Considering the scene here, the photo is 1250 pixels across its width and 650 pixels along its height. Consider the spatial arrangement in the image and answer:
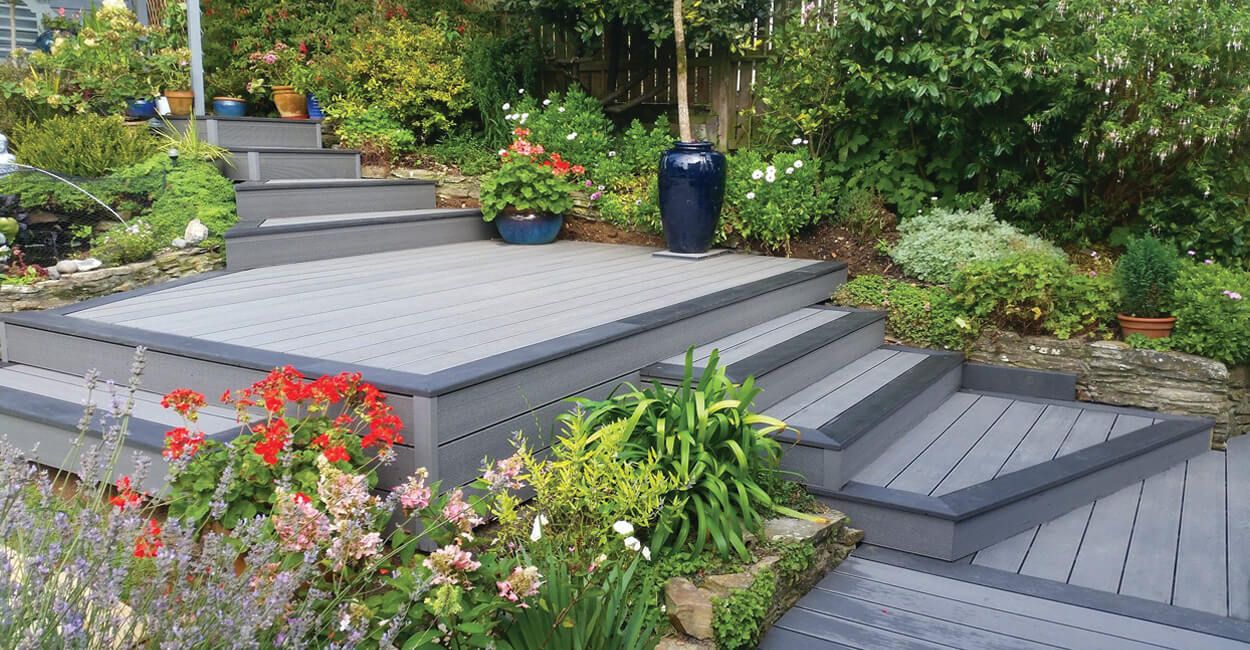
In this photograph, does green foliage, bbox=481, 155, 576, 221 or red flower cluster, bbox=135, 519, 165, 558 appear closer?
red flower cluster, bbox=135, 519, 165, 558

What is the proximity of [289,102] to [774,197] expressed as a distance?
3.63 m

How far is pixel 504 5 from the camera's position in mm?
6969

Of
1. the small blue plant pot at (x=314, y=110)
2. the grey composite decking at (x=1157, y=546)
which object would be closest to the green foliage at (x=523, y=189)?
the small blue plant pot at (x=314, y=110)

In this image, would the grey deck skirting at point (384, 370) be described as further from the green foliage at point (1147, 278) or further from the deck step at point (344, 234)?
the green foliage at point (1147, 278)

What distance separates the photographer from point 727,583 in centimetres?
258

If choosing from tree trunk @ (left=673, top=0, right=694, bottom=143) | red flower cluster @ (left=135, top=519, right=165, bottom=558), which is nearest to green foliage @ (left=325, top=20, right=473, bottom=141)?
tree trunk @ (left=673, top=0, right=694, bottom=143)

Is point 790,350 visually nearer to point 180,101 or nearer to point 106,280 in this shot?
point 106,280

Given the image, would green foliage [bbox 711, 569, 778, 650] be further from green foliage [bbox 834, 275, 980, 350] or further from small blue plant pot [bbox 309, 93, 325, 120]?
small blue plant pot [bbox 309, 93, 325, 120]

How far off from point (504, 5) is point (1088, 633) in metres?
5.75

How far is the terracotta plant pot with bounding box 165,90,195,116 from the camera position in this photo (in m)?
6.25

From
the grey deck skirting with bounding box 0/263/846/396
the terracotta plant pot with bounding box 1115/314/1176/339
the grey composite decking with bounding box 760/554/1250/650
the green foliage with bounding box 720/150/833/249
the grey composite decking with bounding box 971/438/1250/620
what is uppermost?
the green foliage with bounding box 720/150/833/249

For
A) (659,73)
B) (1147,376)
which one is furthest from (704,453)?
(659,73)

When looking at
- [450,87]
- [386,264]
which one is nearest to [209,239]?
[386,264]

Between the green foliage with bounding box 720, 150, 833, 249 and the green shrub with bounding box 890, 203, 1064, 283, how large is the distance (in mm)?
576
